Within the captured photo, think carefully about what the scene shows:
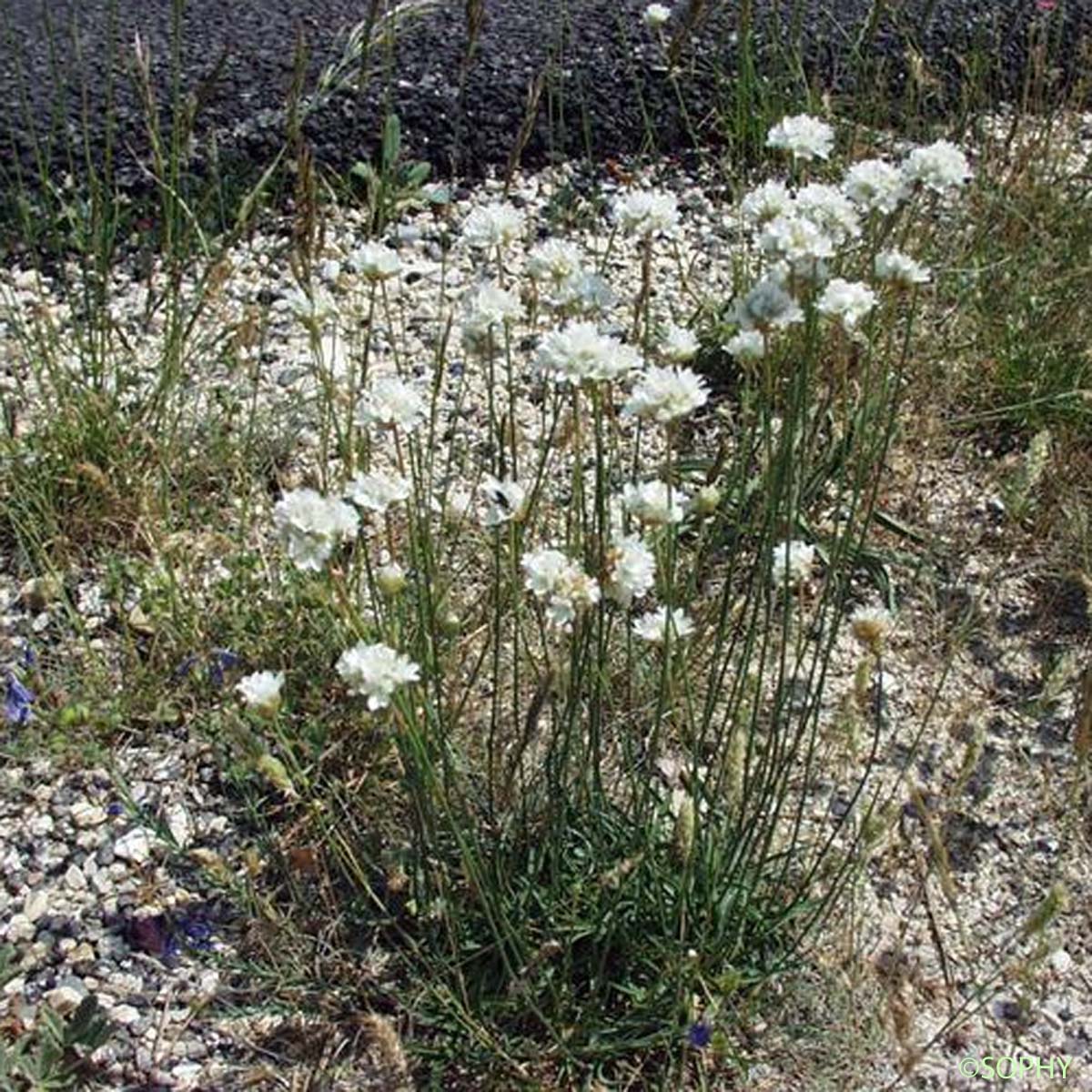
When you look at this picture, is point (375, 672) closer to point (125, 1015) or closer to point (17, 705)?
point (125, 1015)

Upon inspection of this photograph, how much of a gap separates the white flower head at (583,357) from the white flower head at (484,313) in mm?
101

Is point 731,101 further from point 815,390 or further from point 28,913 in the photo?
point 28,913

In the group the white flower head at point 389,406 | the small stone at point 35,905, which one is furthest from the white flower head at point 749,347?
the small stone at point 35,905

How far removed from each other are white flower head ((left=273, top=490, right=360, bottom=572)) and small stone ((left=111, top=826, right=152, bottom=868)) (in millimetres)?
849

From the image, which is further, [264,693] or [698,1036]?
[698,1036]

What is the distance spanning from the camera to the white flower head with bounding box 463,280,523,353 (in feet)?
5.29

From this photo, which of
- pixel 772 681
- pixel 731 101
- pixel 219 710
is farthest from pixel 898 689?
pixel 731 101

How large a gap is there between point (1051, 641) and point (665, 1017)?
106 cm

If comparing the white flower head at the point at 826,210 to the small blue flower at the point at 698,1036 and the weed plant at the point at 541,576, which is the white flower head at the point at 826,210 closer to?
the weed plant at the point at 541,576

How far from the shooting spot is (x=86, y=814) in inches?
85.0

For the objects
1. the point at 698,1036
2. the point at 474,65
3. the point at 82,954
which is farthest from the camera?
the point at 474,65

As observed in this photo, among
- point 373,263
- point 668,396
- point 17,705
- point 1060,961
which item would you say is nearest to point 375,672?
point 668,396

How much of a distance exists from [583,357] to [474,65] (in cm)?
242

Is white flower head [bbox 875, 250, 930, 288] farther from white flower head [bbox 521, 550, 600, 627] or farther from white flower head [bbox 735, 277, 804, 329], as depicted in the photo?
white flower head [bbox 521, 550, 600, 627]
